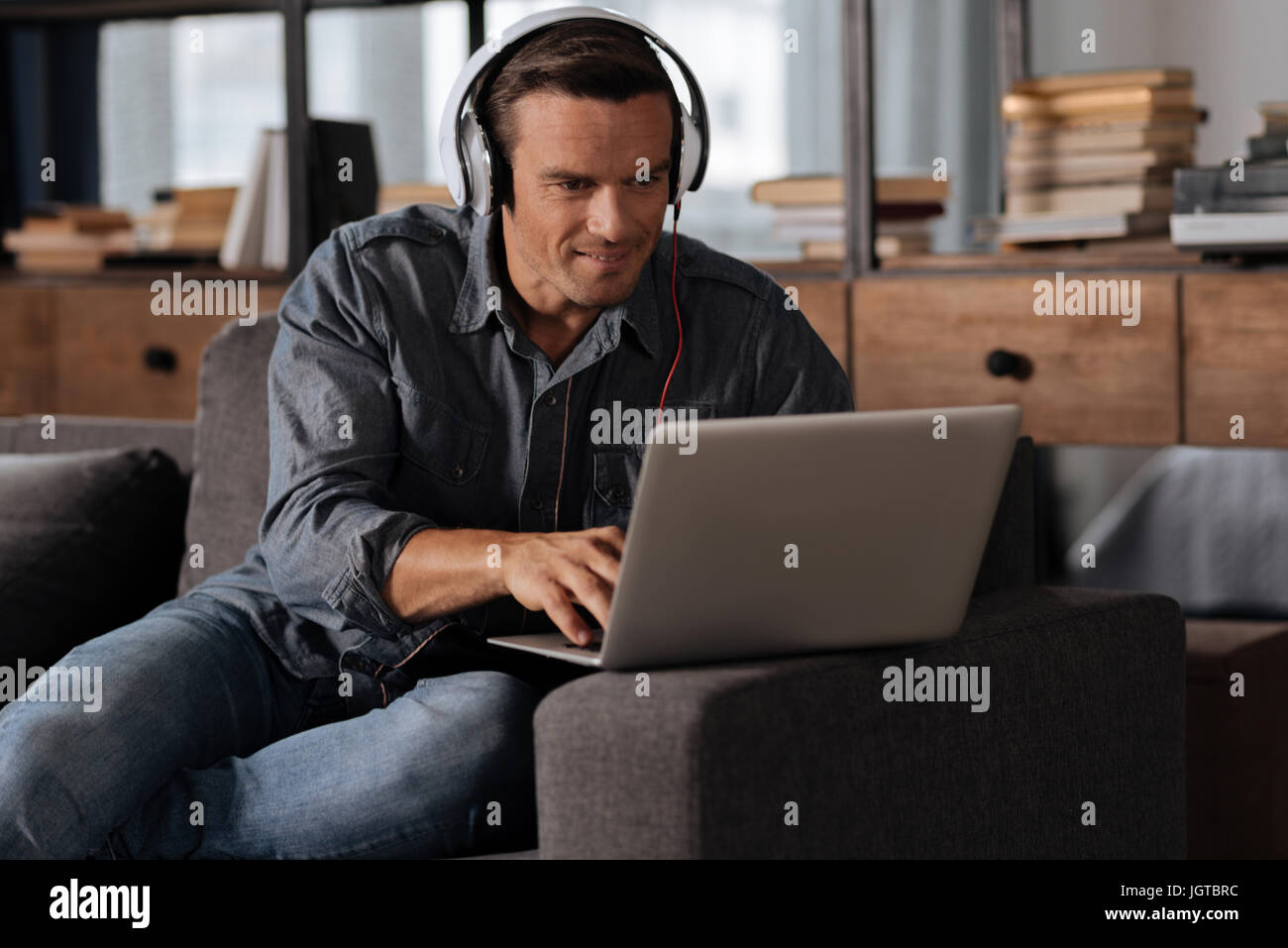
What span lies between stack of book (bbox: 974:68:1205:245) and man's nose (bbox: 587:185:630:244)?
90 cm

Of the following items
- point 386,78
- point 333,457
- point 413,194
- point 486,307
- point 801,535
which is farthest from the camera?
point 386,78

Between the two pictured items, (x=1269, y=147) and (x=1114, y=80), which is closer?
(x=1269, y=147)

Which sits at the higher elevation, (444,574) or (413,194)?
(413,194)

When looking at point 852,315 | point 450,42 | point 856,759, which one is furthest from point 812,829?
point 450,42

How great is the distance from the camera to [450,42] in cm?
336

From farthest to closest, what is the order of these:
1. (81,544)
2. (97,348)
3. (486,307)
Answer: (97,348) < (81,544) < (486,307)

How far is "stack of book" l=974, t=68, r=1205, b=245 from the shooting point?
2082 mm

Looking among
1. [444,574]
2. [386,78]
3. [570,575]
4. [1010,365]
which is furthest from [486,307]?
[386,78]

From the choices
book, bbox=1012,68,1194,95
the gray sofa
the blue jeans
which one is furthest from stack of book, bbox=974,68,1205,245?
the blue jeans

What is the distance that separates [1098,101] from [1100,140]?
0.05 meters

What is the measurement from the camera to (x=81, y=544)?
1.69 metres

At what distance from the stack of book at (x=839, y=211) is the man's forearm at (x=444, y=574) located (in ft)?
3.71

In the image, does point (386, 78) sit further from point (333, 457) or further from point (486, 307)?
point (333, 457)

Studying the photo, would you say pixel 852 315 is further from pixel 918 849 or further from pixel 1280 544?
pixel 918 849
